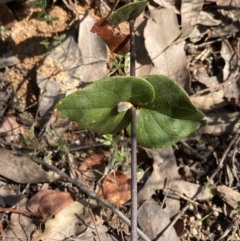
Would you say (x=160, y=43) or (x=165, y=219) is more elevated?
(x=160, y=43)

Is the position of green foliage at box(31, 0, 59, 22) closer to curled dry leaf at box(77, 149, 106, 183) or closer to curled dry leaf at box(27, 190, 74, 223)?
curled dry leaf at box(77, 149, 106, 183)

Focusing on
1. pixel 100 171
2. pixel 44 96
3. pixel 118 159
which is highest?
pixel 44 96

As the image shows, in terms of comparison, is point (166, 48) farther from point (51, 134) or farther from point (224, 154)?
point (51, 134)

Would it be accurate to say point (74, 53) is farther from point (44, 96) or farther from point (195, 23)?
point (195, 23)

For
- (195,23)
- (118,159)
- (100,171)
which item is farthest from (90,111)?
(195,23)

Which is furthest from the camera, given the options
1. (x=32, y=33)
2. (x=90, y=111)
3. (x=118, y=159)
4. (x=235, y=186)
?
(x=32, y=33)

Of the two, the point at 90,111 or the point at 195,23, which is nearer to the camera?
the point at 90,111
